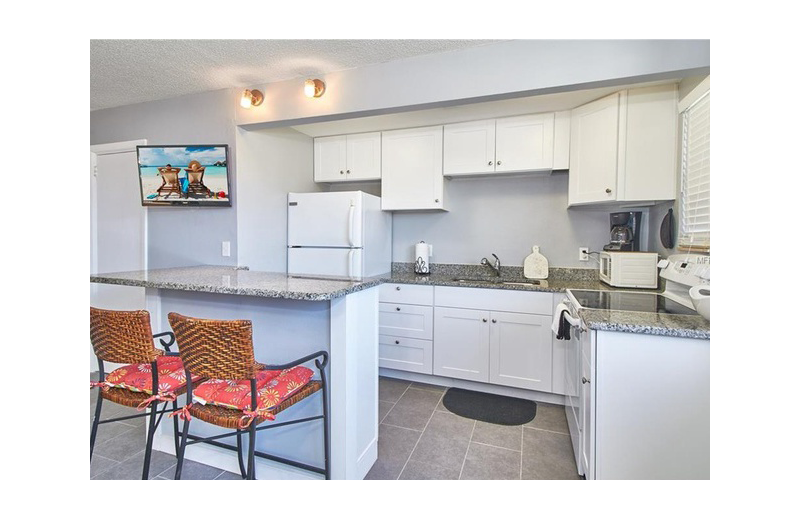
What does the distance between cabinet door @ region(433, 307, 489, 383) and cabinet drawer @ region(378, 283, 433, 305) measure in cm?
13

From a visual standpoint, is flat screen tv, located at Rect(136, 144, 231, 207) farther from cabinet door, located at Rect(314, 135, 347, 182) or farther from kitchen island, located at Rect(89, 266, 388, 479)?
cabinet door, located at Rect(314, 135, 347, 182)

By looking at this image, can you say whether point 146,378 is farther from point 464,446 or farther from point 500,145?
point 500,145

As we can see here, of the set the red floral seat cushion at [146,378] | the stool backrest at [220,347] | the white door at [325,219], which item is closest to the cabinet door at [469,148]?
the white door at [325,219]

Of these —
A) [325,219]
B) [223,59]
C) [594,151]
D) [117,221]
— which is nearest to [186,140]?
[223,59]

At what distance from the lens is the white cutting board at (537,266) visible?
288cm

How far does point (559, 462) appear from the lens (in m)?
1.80

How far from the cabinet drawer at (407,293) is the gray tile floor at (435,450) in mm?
787

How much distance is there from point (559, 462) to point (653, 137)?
6.61 ft

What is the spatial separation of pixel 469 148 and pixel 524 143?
16.7 inches

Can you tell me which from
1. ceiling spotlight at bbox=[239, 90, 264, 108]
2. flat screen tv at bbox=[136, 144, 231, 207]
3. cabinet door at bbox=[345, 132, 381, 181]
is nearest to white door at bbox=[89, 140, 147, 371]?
flat screen tv at bbox=[136, 144, 231, 207]

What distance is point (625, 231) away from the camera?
2486 millimetres

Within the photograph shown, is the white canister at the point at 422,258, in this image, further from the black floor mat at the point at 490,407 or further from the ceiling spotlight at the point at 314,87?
the ceiling spotlight at the point at 314,87
